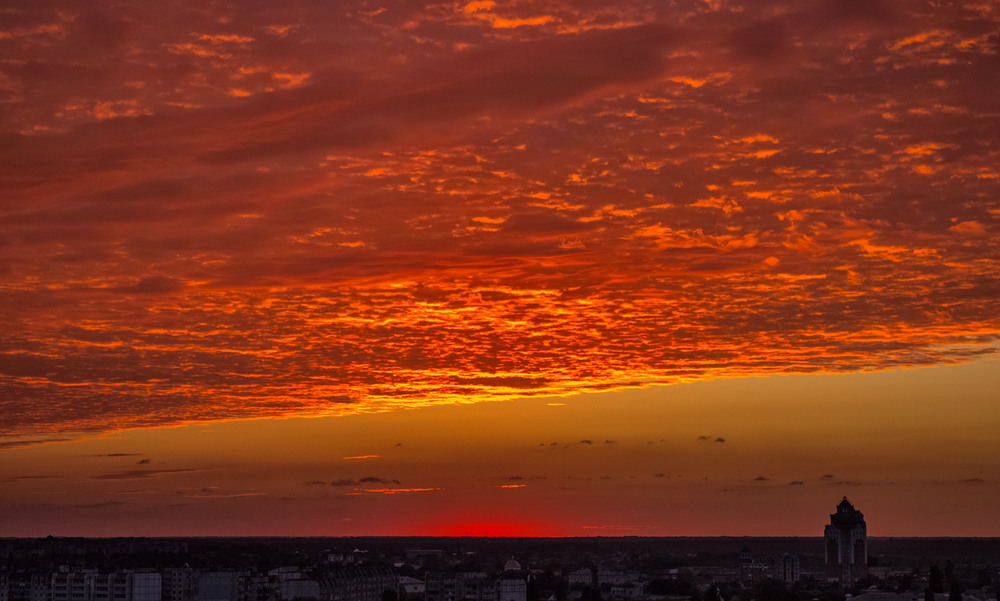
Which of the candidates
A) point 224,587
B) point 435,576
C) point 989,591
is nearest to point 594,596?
point 224,587

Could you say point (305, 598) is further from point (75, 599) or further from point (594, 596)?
point (594, 596)

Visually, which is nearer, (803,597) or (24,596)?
(803,597)

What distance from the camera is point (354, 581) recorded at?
179 metres

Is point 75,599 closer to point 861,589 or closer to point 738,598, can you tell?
point 738,598

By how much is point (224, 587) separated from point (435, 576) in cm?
3833

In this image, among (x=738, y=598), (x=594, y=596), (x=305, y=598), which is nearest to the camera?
(x=594, y=596)

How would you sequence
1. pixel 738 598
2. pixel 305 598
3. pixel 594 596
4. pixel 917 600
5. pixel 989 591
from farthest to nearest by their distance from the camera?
pixel 989 591 → pixel 738 598 → pixel 305 598 → pixel 917 600 → pixel 594 596

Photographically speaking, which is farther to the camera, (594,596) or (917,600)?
(917,600)

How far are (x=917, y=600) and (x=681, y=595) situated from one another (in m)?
55.1

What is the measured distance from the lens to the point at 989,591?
183500 mm

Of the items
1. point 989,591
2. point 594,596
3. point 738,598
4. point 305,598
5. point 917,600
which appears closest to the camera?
point 594,596

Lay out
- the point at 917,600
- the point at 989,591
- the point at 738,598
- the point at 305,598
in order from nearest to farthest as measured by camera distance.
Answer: the point at 917,600, the point at 305,598, the point at 738,598, the point at 989,591

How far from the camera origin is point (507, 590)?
6781 inches

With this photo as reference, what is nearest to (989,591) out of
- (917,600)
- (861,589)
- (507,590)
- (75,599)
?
(861,589)
